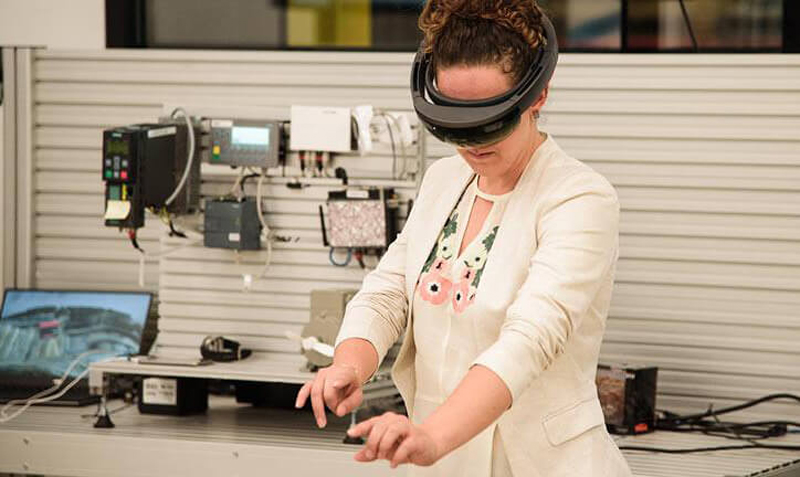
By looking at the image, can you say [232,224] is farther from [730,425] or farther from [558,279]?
[558,279]

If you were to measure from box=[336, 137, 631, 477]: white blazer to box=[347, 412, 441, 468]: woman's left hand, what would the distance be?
199 mm

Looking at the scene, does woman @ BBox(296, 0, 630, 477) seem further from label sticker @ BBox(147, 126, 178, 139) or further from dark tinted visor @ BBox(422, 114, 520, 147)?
label sticker @ BBox(147, 126, 178, 139)

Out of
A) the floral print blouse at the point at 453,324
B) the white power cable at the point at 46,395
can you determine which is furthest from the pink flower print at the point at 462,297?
the white power cable at the point at 46,395

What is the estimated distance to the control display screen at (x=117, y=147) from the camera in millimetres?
4297

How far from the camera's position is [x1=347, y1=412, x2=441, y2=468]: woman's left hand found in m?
1.61

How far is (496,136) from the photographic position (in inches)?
75.1

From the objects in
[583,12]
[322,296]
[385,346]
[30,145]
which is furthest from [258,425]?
[583,12]

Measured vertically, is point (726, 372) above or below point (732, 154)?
below

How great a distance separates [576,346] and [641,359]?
8.94 feet

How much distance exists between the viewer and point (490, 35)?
6.15 ft

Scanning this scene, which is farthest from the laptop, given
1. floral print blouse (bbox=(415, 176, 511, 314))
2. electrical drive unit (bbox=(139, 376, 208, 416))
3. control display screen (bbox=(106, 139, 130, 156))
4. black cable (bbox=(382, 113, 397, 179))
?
floral print blouse (bbox=(415, 176, 511, 314))

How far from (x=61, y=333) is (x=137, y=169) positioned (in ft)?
3.02

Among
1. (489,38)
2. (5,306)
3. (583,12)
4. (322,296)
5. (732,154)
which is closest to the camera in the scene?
(489,38)

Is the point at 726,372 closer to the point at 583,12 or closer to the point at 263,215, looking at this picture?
the point at 263,215
